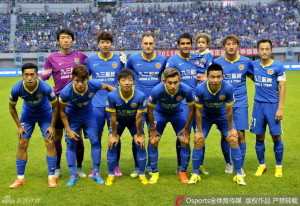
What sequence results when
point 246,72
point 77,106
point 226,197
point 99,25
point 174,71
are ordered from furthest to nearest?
point 99,25 → point 246,72 → point 77,106 → point 174,71 → point 226,197

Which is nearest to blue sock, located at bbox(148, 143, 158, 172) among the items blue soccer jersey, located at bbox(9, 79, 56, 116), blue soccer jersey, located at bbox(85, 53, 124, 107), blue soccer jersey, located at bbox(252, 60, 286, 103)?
blue soccer jersey, located at bbox(85, 53, 124, 107)

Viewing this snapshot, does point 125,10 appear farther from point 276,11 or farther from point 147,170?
point 147,170

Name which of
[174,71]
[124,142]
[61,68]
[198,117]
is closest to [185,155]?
[198,117]

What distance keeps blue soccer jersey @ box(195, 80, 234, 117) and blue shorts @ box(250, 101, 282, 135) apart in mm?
837

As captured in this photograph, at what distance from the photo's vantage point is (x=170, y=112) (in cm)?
641

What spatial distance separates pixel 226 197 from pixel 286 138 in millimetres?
4805

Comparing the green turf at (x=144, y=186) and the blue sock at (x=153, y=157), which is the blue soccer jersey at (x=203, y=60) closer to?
the blue sock at (x=153, y=157)

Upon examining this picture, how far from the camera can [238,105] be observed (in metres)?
6.54

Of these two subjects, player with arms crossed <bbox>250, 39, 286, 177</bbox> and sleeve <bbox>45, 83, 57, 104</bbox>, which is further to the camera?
player with arms crossed <bbox>250, 39, 286, 177</bbox>

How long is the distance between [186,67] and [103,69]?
5.15 ft

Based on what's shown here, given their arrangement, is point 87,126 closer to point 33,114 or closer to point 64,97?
point 64,97

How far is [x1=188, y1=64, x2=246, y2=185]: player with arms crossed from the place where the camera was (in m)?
5.94

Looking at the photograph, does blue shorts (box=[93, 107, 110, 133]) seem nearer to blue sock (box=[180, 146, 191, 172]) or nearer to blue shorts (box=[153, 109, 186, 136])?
blue shorts (box=[153, 109, 186, 136])

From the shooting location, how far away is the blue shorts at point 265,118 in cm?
645
